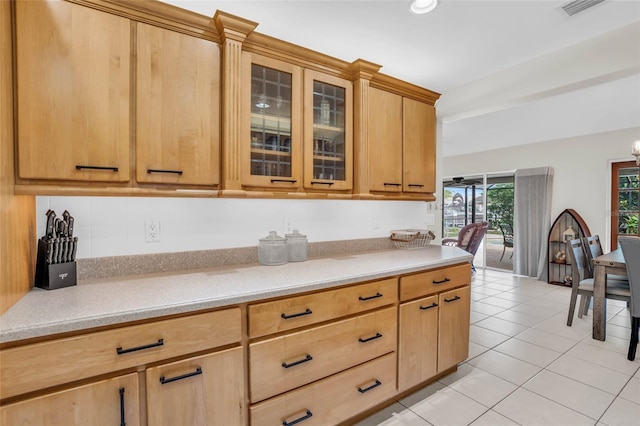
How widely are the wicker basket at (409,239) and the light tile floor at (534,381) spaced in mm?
1037

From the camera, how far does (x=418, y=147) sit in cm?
258

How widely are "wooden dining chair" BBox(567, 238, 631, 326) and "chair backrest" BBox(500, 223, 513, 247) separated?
2.60 meters

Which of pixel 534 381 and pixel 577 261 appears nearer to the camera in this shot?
pixel 534 381

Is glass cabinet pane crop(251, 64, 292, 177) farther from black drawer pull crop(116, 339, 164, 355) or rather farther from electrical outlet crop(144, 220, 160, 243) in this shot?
black drawer pull crop(116, 339, 164, 355)

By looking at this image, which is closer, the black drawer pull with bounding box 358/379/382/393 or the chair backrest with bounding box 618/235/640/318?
the black drawer pull with bounding box 358/379/382/393

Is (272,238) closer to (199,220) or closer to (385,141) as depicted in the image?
(199,220)

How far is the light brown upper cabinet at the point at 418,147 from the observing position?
8.21 feet

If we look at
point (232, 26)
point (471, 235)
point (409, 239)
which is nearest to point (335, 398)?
point (409, 239)

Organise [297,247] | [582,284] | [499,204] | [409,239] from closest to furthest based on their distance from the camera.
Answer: [297,247]
[409,239]
[582,284]
[499,204]

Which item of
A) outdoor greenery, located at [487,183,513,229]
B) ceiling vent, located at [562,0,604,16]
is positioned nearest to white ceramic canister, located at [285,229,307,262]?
ceiling vent, located at [562,0,604,16]

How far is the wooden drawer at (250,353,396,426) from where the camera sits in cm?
144

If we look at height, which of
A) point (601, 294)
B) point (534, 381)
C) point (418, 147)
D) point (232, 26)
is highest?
point (232, 26)

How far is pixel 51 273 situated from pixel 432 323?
7.09ft

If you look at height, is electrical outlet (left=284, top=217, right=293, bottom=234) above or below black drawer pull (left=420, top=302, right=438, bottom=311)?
above
